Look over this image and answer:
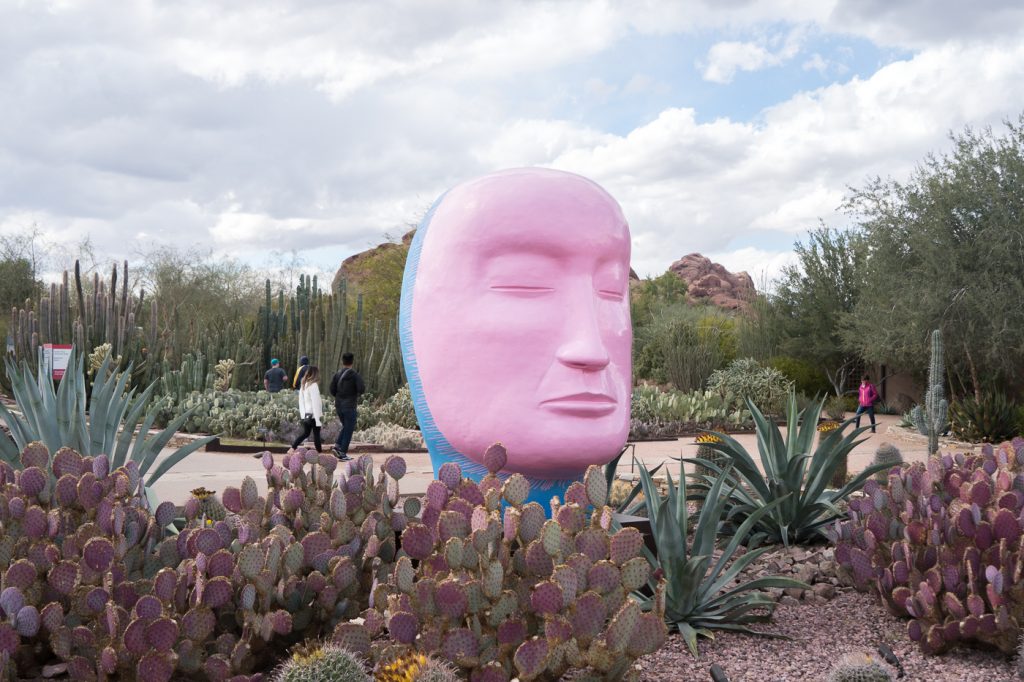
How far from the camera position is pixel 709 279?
58625 mm

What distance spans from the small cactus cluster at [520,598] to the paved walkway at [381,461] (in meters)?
5.30

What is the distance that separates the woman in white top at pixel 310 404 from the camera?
37.9 ft

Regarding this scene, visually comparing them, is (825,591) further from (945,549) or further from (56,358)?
(56,358)

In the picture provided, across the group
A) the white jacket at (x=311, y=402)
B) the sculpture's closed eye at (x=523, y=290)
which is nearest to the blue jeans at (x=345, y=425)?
the white jacket at (x=311, y=402)

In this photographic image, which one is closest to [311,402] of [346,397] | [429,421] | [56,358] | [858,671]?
[346,397]

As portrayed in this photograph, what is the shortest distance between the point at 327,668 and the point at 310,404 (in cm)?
902

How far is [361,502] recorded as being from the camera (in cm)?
404

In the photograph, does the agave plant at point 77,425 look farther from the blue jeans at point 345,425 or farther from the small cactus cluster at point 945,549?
the blue jeans at point 345,425

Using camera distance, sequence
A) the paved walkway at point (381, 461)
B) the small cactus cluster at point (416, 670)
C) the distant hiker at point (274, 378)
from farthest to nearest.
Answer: the distant hiker at point (274, 378) → the paved walkway at point (381, 461) → the small cactus cluster at point (416, 670)

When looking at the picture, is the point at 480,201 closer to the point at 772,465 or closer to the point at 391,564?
the point at 391,564

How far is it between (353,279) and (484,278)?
4544cm

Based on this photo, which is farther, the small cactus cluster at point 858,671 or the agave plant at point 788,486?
the agave plant at point 788,486

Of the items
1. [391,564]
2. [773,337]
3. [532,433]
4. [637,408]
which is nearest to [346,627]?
[391,564]

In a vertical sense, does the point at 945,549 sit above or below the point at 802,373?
below
